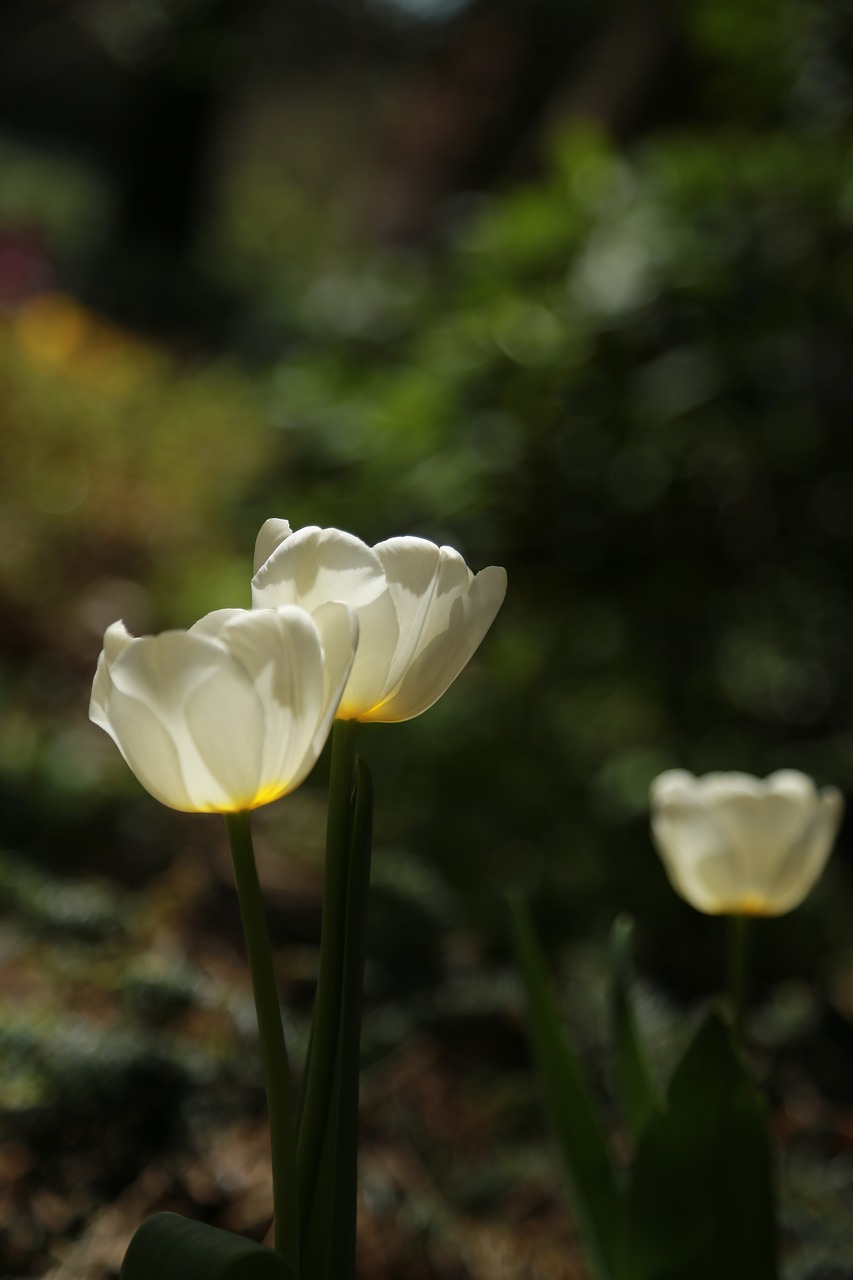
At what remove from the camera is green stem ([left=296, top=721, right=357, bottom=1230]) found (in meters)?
0.63

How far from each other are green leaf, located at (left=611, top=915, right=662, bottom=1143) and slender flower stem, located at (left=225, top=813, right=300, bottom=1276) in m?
0.41

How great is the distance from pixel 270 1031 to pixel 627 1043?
45 cm

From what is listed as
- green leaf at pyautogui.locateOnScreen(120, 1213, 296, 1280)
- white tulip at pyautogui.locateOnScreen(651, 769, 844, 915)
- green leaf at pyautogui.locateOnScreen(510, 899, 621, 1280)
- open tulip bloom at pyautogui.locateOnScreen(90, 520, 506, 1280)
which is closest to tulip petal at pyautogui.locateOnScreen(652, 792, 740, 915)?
white tulip at pyautogui.locateOnScreen(651, 769, 844, 915)

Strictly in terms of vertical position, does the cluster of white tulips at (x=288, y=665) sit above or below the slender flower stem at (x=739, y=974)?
above

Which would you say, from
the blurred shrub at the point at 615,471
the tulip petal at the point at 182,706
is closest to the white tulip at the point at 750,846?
the tulip petal at the point at 182,706

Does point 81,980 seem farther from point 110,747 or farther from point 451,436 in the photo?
point 110,747

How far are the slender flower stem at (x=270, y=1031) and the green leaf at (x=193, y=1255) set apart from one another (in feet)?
0.13

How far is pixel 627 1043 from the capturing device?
97cm

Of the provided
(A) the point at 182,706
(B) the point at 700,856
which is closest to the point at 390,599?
(A) the point at 182,706

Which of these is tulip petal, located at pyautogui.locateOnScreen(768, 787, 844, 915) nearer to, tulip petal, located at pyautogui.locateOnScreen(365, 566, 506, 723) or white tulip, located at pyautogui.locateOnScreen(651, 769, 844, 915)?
white tulip, located at pyautogui.locateOnScreen(651, 769, 844, 915)

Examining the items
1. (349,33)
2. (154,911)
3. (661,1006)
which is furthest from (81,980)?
(349,33)

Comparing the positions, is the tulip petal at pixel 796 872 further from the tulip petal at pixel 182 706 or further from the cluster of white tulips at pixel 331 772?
the tulip petal at pixel 182 706

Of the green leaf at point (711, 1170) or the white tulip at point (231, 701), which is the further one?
the green leaf at point (711, 1170)

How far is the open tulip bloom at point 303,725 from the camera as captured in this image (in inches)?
22.7
